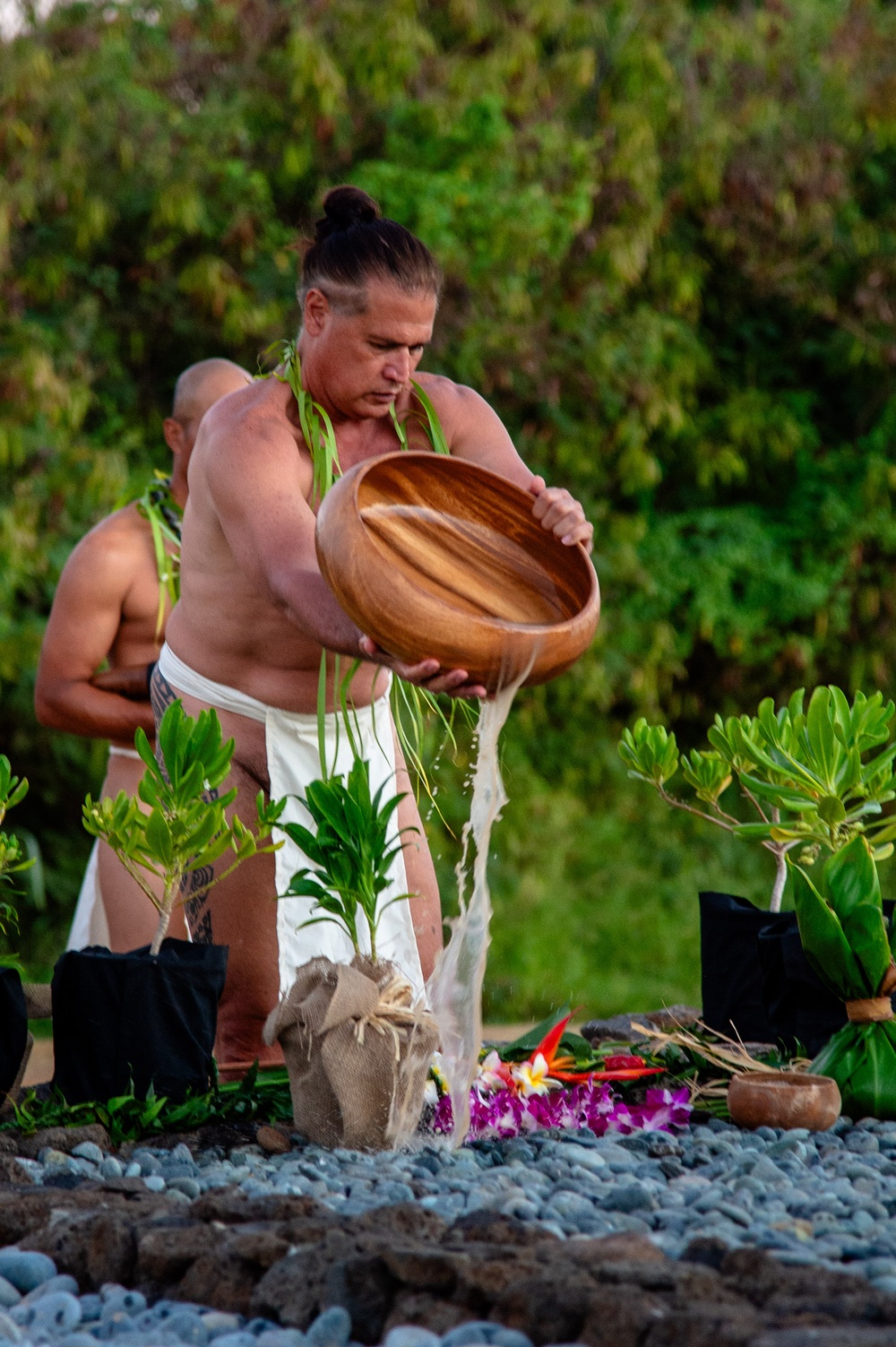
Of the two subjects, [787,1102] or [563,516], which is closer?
[787,1102]

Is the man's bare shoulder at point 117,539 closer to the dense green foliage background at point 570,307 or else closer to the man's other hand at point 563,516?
the man's other hand at point 563,516

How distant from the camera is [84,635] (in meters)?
3.59

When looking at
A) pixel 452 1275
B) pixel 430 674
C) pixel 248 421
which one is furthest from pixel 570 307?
pixel 452 1275

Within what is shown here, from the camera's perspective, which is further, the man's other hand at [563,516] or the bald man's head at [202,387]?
the bald man's head at [202,387]

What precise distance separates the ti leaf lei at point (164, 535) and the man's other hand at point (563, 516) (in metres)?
1.39

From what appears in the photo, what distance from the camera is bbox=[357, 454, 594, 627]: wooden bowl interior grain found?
2.48m

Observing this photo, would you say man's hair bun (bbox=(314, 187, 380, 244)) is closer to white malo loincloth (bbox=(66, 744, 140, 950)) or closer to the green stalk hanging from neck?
the green stalk hanging from neck

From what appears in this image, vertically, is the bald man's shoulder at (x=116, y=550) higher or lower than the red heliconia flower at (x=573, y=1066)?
higher

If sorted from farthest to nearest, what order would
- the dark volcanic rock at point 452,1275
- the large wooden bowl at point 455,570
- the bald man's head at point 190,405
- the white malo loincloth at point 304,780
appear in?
the bald man's head at point 190,405 < the white malo loincloth at point 304,780 < the large wooden bowl at point 455,570 < the dark volcanic rock at point 452,1275

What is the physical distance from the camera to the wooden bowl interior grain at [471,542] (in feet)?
8.13

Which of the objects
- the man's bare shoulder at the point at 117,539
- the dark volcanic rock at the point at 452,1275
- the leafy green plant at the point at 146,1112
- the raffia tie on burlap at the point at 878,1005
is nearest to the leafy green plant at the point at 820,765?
the raffia tie on burlap at the point at 878,1005

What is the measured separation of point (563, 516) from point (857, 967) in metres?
0.86

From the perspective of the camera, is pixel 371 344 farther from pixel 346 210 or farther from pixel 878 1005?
pixel 878 1005

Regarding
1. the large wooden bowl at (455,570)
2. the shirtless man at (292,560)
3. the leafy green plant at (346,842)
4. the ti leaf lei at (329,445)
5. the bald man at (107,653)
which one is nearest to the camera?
the large wooden bowl at (455,570)
